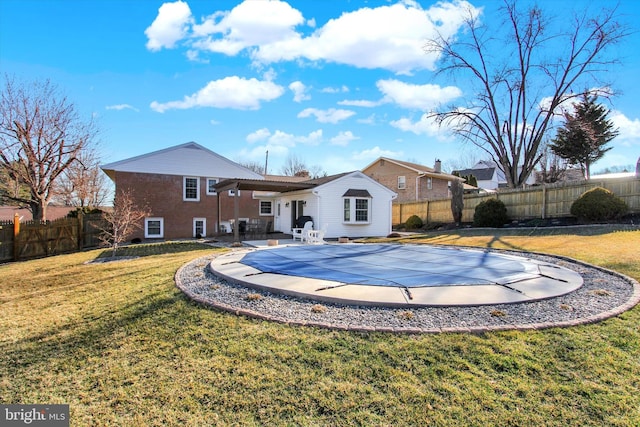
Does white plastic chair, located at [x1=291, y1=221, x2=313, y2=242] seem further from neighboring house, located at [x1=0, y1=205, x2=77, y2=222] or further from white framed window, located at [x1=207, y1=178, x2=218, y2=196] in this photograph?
neighboring house, located at [x1=0, y1=205, x2=77, y2=222]

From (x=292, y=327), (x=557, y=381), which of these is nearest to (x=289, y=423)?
(x=292, y=327)

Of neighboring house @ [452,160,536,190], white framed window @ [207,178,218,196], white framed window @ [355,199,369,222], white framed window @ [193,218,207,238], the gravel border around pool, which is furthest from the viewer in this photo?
neighboring house @ [452,160,536,190]

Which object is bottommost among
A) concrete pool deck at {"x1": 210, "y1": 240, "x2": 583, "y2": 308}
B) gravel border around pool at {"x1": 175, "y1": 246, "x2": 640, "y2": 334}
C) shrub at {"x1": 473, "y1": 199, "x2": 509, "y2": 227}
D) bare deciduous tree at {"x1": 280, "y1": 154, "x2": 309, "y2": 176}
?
gravel border around pool at {"x1": 175, "y1": 246, "x2": 640, "y2": 334}

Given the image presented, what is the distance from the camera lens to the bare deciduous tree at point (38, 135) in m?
17.6

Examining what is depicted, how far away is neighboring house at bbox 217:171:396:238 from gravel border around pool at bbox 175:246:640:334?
11.0 meters

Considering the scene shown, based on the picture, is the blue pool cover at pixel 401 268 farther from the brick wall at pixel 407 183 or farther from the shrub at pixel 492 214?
the brick wall at pixel 407 183

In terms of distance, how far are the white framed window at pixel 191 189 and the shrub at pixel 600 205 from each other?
18650 millimetres

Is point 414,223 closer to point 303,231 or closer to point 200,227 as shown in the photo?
point 303,231

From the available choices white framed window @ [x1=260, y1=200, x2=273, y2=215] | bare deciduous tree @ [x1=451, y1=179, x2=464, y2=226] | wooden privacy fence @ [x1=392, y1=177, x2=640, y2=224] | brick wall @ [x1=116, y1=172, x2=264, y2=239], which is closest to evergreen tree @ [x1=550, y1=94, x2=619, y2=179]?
wooden privacy fence @ [x1=392, y1=177, x2=640, y2=224]

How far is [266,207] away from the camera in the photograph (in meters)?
21.6

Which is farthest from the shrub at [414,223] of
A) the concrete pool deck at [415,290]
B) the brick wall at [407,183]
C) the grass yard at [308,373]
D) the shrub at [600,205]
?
Answer: the grass yard at [308,373]

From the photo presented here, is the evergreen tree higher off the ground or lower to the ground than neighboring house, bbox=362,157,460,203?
higher

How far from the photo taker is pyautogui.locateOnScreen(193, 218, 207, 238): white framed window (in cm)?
1894

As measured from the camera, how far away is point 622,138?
27000 mm
